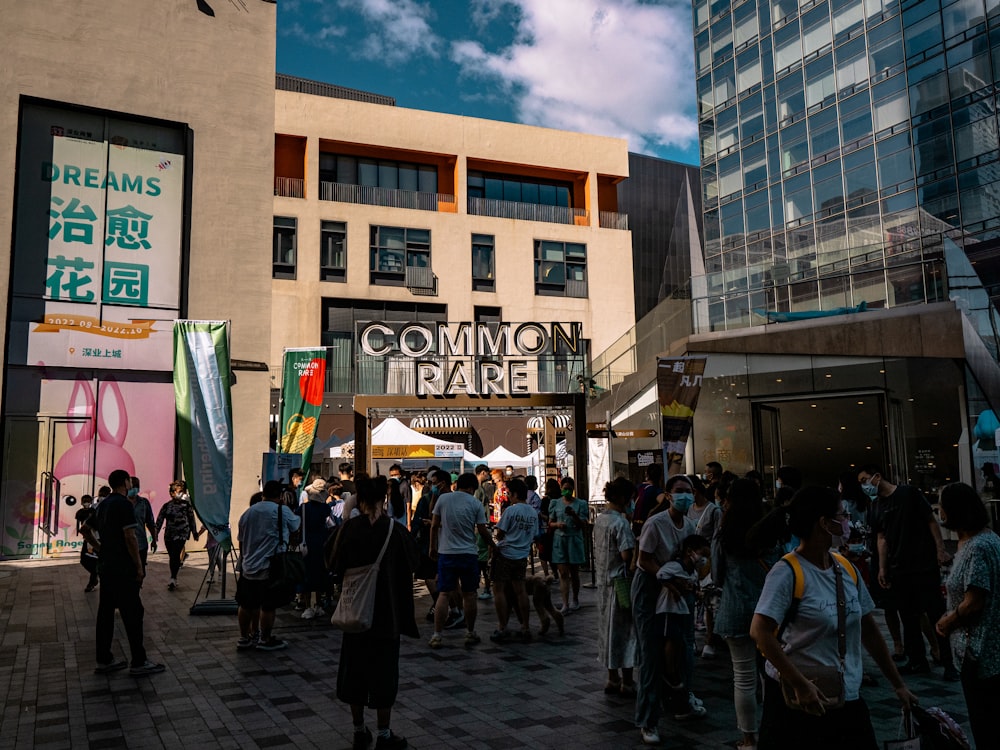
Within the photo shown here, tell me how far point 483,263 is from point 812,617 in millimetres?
34306

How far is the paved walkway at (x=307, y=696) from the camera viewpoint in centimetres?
568

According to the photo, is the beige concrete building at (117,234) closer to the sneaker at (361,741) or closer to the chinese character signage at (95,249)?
the chinese character signage at (95,249)

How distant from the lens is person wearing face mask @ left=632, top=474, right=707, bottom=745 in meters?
5.52

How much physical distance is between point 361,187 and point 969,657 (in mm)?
33889

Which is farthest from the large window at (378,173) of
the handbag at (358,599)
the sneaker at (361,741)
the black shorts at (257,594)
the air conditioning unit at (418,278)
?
the sneaker at (361,741)

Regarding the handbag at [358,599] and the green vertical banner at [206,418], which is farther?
the green vertical banner at [206,418]

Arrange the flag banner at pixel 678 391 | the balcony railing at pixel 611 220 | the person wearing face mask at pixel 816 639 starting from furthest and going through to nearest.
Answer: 1. the balcony railing at pixel 611 220
2. the flag banner at pixel 678 391
3. the person wearing face mask at pixel 816 639

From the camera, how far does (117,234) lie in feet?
59.4

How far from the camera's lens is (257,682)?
7.20m

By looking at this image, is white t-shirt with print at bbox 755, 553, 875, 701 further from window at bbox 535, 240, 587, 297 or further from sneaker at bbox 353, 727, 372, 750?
window at bbox 535, 240, 587, 297

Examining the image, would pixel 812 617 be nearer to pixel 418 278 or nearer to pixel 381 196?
pixel 418 278

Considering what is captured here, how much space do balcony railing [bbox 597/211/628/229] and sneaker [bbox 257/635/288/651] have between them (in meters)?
33.1

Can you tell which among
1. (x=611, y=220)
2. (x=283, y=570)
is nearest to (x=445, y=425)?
(x=611, y=220)

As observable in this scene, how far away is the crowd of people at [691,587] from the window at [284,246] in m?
24.1
